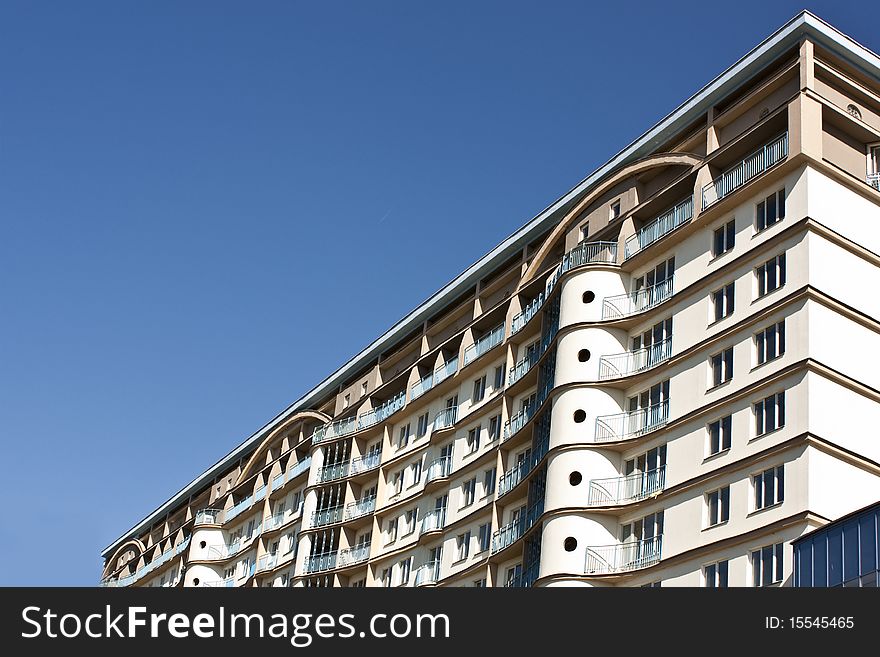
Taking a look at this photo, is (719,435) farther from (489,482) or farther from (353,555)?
(353,555)

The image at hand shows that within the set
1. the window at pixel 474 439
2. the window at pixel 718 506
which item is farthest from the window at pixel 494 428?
the window at pixel 718 506

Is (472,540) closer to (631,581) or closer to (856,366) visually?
(631,581)

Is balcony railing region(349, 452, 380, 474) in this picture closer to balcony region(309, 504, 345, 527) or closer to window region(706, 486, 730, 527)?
balcony region(309, 504, 345, 527)

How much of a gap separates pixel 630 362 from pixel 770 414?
9.27m

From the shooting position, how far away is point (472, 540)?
205 feet

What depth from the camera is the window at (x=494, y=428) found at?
210 feet

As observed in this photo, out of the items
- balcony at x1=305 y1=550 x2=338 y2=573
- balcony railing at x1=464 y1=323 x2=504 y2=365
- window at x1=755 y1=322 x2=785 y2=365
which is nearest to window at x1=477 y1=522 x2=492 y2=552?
balcony railing at x1=464 y1=323 x2=504 y2=365

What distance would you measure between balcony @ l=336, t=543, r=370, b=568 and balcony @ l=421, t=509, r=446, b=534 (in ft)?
18.0

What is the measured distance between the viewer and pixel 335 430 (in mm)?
79625

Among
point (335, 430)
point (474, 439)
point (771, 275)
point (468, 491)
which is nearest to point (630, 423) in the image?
point (771, 275)

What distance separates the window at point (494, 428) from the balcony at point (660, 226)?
36.1ft
